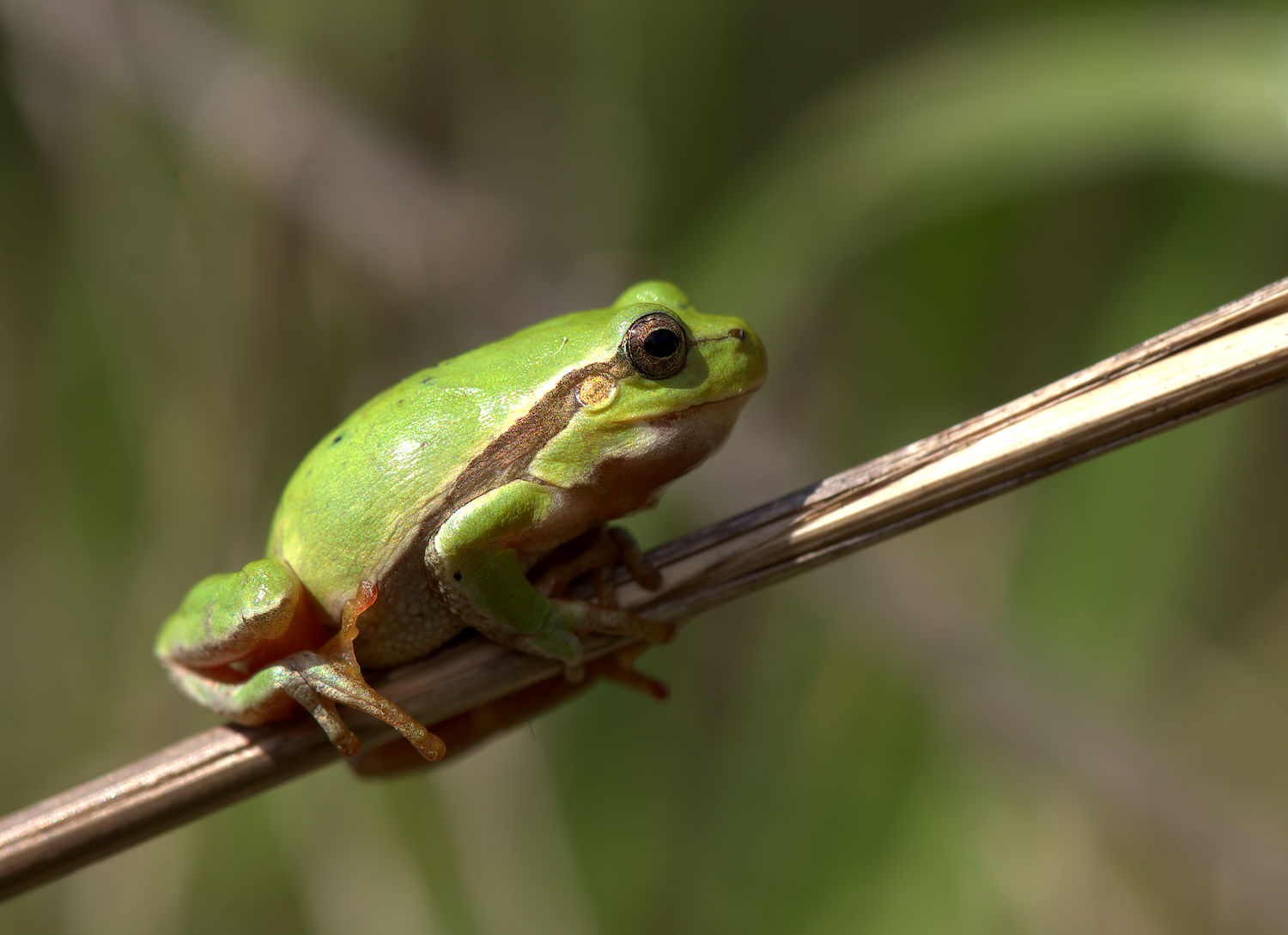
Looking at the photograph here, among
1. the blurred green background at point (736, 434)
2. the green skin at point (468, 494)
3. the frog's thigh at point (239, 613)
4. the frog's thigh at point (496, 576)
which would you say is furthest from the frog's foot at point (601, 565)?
the blurred green background at point (736, 434)

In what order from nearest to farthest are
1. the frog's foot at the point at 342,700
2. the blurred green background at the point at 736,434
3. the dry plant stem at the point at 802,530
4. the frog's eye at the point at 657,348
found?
the dry plant stem at the point at 802,530 → the frog's foot at the point at 342,700 → the frog's eye at the point at 657,348 → the blurred green background at the point at 736,434

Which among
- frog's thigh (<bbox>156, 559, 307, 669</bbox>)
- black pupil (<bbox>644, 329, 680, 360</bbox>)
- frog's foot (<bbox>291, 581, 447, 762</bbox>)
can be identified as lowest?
frog's foot (<bbox>291, 581, 447, 762</bbox>)

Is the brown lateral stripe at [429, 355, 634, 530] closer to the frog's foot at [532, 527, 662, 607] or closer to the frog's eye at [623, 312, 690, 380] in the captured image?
the frog's eye at [623, 312, 690, 380]

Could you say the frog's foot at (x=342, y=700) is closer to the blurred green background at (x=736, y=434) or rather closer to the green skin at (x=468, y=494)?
the green skin at (x=468, y=494)

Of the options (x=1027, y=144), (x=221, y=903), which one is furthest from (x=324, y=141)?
(x=221, y=903)

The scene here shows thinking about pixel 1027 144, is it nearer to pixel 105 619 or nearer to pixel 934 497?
pixel 934 497

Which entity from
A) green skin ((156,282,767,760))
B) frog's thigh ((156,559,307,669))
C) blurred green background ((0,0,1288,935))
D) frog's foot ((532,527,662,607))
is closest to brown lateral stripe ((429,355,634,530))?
green skin ((156,282,767,760))

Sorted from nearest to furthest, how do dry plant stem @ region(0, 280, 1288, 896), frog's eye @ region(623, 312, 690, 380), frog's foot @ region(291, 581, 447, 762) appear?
dry plant stem @ region(0, 280, 1288, 896), frog's foot @ region(291, 581, 447, 762), frog's eye @ region(623, 312, 690, 380)
